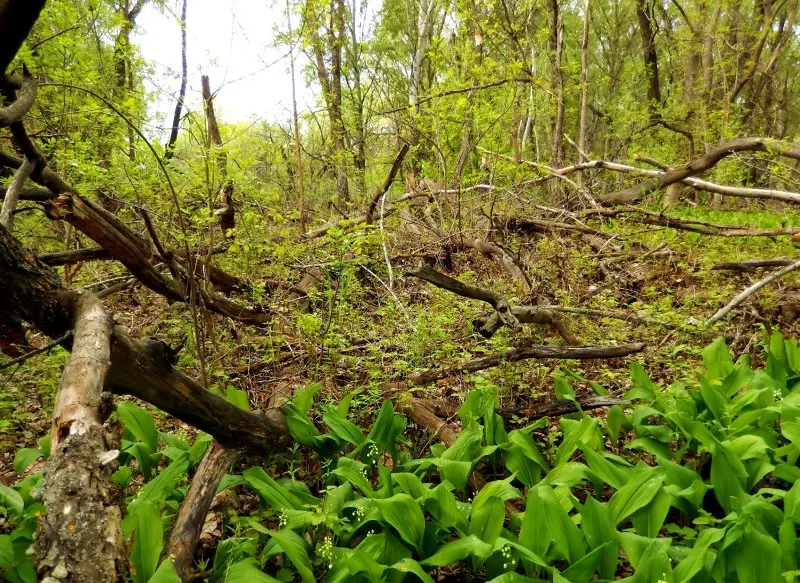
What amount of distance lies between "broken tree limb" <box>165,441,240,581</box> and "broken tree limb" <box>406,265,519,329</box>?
154cm

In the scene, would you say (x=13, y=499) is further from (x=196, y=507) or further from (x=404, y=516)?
(x=404, y=516)

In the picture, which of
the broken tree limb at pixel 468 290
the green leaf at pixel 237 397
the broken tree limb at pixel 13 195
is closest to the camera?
the broken tree limb at pixel 13 195

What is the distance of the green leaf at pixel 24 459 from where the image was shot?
8.07 feet

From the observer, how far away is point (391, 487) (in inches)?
88.4

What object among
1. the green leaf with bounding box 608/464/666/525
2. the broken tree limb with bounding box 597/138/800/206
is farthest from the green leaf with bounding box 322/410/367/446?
the broken tree limb with bounding box 597/138/800/206

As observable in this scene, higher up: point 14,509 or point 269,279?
point 269,279

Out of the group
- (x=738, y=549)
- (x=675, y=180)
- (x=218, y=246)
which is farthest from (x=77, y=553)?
(x=675, y=180)

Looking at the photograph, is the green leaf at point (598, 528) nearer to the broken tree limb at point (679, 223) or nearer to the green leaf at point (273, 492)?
the green leaf at point (273, 492)

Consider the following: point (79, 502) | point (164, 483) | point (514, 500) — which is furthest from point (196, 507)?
point (514, 500)

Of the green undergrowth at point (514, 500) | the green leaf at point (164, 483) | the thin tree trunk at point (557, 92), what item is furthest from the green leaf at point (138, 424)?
the thin tree trunk at point (557, 92)

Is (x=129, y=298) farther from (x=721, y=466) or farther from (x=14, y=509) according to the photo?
(x=721, y=466)

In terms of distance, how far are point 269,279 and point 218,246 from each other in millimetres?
655

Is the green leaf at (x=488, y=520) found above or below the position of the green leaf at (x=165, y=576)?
below

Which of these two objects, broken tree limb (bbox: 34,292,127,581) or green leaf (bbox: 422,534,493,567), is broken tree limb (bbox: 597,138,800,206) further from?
broken tree limb (bbox: 34,292,127,581)
